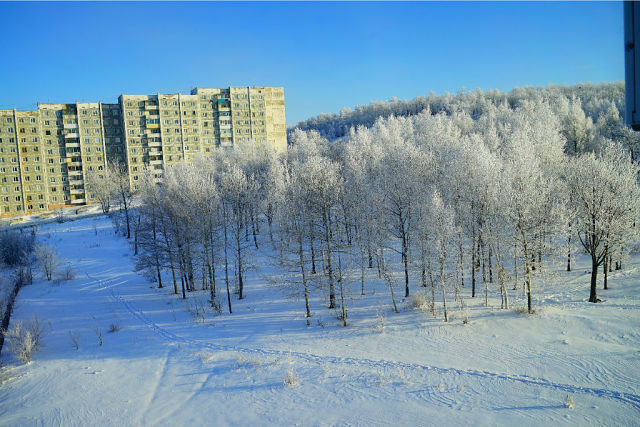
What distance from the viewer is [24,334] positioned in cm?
2348

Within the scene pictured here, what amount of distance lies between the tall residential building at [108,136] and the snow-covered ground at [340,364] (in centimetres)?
5034

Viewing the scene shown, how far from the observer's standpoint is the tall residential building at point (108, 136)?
224ft

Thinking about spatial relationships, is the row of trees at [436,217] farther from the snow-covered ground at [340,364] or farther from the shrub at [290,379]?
the shrub at [290,379]

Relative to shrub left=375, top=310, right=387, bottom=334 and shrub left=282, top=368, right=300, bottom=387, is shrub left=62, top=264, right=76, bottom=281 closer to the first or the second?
shrub left=282, top=368, right=300, bottom=387

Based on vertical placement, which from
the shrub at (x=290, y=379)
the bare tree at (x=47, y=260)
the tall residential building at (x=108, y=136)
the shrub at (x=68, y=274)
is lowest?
the shrub at (x=290, y=379)

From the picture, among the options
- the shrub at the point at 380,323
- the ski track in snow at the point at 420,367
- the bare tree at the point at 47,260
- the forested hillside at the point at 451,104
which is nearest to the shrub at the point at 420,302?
the shrub at the point at 380,323

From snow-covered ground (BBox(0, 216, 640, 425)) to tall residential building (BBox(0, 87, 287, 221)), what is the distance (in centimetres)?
5034

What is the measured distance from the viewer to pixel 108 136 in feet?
245

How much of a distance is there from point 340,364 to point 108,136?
72.7 meters

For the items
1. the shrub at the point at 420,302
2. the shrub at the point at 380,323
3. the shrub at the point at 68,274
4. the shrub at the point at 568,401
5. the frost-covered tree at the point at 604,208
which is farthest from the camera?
the shrub at the point at 68,274

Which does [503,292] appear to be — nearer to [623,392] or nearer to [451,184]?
[451,184]

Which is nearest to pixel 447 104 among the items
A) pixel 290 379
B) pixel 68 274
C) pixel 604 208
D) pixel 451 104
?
pixel 451 104

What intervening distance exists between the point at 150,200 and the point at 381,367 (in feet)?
86.5

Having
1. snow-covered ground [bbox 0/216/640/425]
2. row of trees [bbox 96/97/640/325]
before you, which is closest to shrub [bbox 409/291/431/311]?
snow-covered ground [bbox 0/216/640/425]
